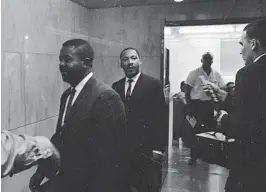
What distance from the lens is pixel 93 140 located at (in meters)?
1.20

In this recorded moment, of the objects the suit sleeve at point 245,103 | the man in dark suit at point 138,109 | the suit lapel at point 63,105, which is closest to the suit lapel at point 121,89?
the man in dark suit at point 138,109

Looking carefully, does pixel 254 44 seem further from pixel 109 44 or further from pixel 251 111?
pixel 109 44

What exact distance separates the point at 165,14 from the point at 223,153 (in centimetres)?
74

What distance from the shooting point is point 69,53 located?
47.6 inches

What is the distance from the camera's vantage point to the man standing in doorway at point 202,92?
4.19ft

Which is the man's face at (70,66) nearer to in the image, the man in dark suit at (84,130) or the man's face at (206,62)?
the man in dark suit at (84,130)

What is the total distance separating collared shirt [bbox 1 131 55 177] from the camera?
3.47 ft

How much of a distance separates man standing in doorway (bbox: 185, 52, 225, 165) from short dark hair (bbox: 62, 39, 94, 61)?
49cm

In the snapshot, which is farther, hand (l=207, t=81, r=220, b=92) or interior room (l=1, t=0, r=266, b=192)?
hand (l=207, t=81, r=220, b=92)

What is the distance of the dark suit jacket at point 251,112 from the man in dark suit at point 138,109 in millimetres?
361

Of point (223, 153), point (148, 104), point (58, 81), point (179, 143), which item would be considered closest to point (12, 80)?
point (58, 81)

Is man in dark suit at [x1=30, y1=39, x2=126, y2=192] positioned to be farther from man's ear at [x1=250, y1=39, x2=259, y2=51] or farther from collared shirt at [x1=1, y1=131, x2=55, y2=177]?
man's ear at [x1=250, y1=39, x2=259, y2=51]

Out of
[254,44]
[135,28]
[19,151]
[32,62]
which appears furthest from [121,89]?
[254,44]

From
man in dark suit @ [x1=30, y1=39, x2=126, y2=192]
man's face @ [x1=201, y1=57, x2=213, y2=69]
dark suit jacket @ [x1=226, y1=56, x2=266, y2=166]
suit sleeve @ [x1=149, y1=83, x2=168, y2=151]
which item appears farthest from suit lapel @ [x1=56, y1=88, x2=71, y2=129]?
dark suit jacket @ [x1=226, y1=56, x2=266, y2=166]
